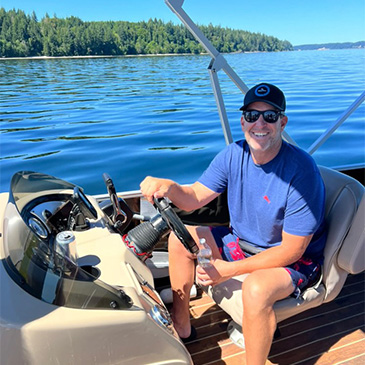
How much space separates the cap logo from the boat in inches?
20.7

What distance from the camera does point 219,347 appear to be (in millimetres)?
1808

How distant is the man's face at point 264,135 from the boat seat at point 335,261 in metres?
0.37

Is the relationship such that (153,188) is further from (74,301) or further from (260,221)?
(74,301)

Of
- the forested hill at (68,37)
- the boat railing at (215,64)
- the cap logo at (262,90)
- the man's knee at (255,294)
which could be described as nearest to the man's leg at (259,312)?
the man's knee at (255,294)

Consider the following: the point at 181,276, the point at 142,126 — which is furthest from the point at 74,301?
the point at 142,126

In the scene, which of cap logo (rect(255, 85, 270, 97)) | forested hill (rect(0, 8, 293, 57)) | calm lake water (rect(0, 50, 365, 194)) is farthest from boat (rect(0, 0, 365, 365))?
forested hill (rect(0, 8, 293, 57))

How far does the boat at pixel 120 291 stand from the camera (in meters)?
1.01

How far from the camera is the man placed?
1.46 metres

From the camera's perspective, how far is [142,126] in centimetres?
732

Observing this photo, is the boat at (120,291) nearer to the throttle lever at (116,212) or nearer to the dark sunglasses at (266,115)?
the throttle lever at (116,212)

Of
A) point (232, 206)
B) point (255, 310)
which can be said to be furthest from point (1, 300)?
point (232, 206)

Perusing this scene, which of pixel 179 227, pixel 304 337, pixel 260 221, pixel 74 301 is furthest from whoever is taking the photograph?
pixel 304 337

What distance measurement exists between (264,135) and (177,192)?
0.46 m

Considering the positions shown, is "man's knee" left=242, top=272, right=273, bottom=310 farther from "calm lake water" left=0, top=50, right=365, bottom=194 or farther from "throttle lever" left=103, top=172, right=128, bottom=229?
"calm lake water" left=0, top=50, right=365, bottom=194
